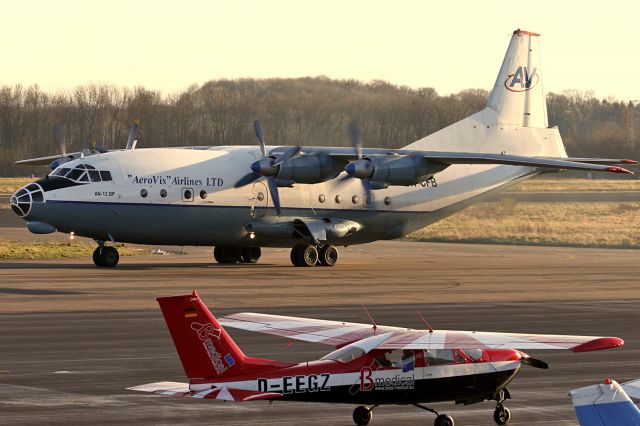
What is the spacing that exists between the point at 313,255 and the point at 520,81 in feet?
42.0

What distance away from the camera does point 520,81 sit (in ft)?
163

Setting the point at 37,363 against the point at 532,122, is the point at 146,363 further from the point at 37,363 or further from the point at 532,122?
the point at 532,122

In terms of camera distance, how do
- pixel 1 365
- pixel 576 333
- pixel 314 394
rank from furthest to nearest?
pixel 576 333, pixel 1 365, pixel 314 394

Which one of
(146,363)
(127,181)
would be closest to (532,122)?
(127,181)

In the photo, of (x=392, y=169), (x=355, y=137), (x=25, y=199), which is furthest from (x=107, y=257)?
(x=392, y=169)

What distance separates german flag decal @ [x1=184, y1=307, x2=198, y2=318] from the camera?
565 inches

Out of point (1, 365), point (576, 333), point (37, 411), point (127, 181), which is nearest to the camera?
point (37, 411)

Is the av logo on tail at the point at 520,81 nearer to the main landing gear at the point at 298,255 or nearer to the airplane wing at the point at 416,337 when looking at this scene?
the main landing gear at the point at 298,255

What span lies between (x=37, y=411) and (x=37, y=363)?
4779 mm

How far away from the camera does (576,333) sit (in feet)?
84.8

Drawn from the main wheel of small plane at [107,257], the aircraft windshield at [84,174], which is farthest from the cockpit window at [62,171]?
the main wheel of small plane at [107,257]

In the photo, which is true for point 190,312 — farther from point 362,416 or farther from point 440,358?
point 440,358

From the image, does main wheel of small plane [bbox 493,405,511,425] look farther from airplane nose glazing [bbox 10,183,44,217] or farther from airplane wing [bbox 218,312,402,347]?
airplane nose glazing [bbox 10,183,44,217]

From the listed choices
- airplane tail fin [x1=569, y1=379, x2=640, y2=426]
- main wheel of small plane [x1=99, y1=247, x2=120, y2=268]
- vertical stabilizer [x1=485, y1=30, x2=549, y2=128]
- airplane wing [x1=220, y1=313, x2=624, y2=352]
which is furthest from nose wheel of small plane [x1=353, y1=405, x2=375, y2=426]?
vertical stabilizer [x1=485, y1=30, x2=549, y2=128]
